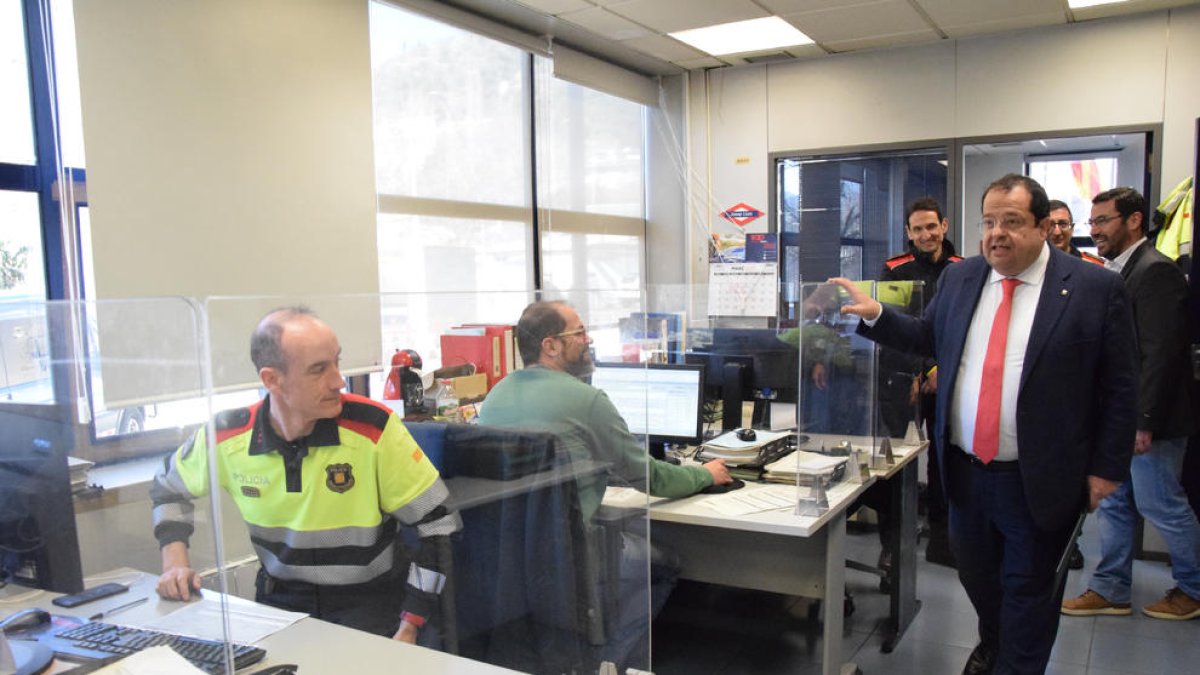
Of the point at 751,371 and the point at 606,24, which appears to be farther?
the point at 606,24

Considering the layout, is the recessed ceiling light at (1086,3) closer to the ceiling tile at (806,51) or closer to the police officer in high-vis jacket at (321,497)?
the ceiling tile at (806,51)

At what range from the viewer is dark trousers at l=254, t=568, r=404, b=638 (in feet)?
6.04

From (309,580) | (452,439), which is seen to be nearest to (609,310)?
(452,439)

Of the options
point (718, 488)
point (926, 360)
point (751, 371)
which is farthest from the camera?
point (926, 360)

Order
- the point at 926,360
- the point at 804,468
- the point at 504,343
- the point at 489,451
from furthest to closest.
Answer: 1. the point at 926,360
2. the point at 804,468
3. the point at 504,343
4. the point at 489,451

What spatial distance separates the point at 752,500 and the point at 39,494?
184cm

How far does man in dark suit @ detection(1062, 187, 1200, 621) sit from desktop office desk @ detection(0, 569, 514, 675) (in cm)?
272

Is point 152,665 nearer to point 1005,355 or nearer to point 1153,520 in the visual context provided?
point 1005,355

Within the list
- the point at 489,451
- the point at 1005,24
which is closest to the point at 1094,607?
the point at 489,451

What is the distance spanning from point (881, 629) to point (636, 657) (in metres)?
1.49

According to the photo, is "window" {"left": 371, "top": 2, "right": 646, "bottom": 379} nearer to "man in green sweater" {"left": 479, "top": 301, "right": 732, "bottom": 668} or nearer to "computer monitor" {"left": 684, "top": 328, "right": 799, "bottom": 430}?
"computer monitor" {"left": 684, "top": 328, "right": 799, "bottom": 430}

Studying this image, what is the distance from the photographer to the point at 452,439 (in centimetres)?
203

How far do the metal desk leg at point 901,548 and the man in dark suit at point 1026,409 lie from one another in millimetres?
635

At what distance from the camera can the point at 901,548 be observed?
315 centimetres
